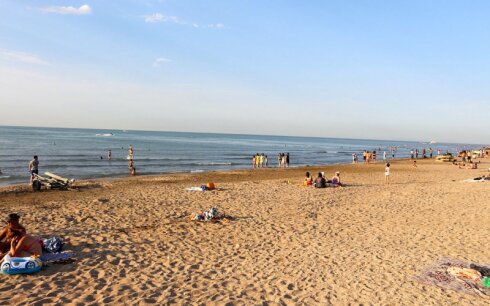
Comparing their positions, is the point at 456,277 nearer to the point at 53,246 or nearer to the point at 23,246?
the point at 53,246

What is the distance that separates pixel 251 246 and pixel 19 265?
209 inches

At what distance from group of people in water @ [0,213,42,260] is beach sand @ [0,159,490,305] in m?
0.64

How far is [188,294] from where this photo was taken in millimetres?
6773

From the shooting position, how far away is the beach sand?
6.86 m

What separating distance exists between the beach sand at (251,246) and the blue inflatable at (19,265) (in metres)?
0.21

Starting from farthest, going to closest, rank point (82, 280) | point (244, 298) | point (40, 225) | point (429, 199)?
1. point (429, 199)
2. point (40, 225)
3. point (82, 280)
4. point (244, 298)

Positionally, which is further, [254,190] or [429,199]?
[254,190]

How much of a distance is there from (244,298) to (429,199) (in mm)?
13536

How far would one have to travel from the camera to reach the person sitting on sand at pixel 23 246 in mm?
7473

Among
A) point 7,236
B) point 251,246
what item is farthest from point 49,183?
point 251,246

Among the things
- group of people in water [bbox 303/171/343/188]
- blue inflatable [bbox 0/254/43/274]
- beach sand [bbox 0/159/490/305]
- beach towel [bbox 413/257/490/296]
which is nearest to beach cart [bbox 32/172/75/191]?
beach sand [bbox 0/159/490/305]

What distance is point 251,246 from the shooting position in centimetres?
988

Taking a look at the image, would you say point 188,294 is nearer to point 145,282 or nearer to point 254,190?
point 145,282

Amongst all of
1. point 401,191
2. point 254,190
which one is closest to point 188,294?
point 254,190
